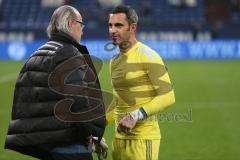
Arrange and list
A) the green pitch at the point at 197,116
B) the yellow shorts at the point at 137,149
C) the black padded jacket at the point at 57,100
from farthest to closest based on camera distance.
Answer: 1. the green pitch at the point at 197,116
2. the yellow shorts at the point at 137,149
3. the black padded jacket at the point at 57,100

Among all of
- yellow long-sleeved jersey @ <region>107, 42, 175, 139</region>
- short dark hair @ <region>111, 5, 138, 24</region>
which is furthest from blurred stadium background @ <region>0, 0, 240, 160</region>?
short dark hair @ <region>111, 5, 138, 24</region>

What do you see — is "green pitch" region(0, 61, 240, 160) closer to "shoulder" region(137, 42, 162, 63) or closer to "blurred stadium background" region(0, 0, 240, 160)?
"blurred stadium background" region(0, 0, 240, 160)

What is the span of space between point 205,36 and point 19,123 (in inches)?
956

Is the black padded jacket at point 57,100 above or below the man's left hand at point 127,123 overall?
above

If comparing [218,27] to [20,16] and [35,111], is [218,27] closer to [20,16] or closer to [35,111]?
[20,16]

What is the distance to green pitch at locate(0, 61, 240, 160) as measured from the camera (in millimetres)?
8438

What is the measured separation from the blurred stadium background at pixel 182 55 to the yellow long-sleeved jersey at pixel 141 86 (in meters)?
1.53

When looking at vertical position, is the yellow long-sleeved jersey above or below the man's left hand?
above

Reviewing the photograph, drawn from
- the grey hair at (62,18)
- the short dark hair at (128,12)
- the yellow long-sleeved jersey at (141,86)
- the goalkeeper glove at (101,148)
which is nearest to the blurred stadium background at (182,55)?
the yellow long-sleeved jersey at (141,86)

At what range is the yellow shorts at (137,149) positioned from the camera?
4.68m

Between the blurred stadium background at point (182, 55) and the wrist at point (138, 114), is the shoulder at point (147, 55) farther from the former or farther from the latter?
the blurred stadium background at point (182, 55)

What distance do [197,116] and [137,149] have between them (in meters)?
7.12

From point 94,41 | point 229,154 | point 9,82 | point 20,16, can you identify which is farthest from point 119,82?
point 20,16

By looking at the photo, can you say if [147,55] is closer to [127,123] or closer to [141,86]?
[141,86]
